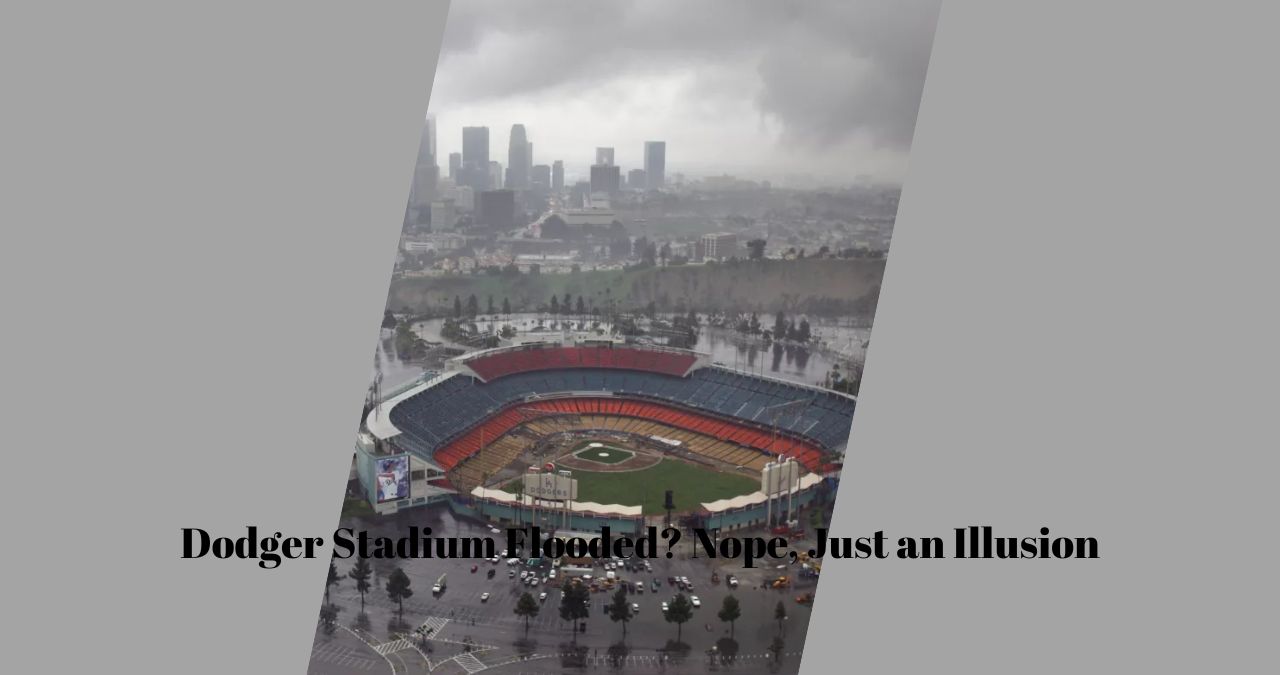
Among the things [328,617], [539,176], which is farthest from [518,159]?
[328,617]

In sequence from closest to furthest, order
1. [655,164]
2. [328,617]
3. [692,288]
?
[328,617], [655,164], [692,288]

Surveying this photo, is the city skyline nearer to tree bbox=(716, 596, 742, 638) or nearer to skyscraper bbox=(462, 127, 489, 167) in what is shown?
skyscraper bbox=(462, 127, 489, 167)

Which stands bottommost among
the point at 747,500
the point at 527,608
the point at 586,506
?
the point at 527,608

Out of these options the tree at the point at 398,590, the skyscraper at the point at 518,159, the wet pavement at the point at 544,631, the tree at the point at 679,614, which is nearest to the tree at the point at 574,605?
the wet pavement at the point at 544,631

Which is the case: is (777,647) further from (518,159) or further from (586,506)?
(518,159)

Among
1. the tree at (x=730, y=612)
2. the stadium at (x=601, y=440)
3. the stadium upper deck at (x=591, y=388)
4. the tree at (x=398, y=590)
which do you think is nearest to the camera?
the tree at (x=730, y=612)

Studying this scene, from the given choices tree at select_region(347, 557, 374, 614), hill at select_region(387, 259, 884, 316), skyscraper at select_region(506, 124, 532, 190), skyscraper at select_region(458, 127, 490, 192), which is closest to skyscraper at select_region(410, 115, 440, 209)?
skyscraper at select_region(458, 127, 490, 192)

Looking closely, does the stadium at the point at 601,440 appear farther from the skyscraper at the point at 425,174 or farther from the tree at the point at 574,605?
the skyscraper at the point at 425,174
